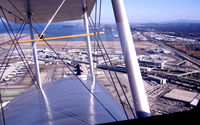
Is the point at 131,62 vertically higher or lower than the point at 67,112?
higher

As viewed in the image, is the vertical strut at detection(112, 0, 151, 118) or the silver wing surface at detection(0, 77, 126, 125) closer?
the vertical strut at detection(112, 0, 151, 118)

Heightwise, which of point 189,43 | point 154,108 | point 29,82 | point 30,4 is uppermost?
point 30,4

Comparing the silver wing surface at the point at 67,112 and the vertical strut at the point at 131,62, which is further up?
the vertical strut at the point at 131,62

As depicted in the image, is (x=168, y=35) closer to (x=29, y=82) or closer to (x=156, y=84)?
(x=156, y=84)

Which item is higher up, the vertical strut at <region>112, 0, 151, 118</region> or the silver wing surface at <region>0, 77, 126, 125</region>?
the vertical strut at <region>112, 0, 151, 118</region>

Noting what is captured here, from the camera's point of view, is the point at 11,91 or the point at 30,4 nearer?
the point at 30,4

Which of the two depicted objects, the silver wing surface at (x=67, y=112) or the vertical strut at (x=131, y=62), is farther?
the silver wing surface at (x=67, y=112)

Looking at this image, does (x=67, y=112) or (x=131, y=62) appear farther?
(x=67, y=112)

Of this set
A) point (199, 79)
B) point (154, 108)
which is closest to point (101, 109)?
point (154, 108)
